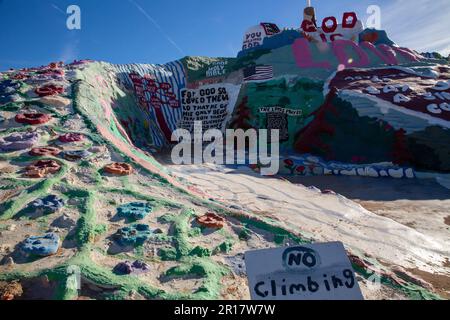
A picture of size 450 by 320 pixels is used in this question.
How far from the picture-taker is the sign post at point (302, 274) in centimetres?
201

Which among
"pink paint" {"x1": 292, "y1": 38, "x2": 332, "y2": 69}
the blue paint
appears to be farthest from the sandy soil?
the blue paint

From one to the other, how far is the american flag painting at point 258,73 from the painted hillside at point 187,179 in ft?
0.14

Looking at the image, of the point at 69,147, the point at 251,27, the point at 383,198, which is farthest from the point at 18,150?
the point at 251,27

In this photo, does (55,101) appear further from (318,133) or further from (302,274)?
(318,133)

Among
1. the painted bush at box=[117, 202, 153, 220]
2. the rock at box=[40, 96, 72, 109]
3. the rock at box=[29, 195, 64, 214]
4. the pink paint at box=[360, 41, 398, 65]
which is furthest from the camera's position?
the pink paint at box=[360, 41, 398, 65]

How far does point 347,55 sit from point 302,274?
1199 cm

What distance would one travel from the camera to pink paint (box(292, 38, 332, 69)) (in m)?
12.1

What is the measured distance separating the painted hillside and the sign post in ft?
1.53

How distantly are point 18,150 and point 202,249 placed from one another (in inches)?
115

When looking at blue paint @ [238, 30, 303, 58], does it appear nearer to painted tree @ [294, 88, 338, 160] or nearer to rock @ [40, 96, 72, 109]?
painted tree @ [294, 88, 338, 160]

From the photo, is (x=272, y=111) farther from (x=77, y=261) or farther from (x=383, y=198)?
(x=77, y=261)

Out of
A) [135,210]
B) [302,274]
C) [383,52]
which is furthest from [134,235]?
[383,52]

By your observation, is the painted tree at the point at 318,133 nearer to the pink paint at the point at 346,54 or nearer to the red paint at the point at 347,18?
the pink paint at the point at 346,54

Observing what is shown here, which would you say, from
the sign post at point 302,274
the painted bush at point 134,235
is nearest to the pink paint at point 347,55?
the painted bush at point 134,235
